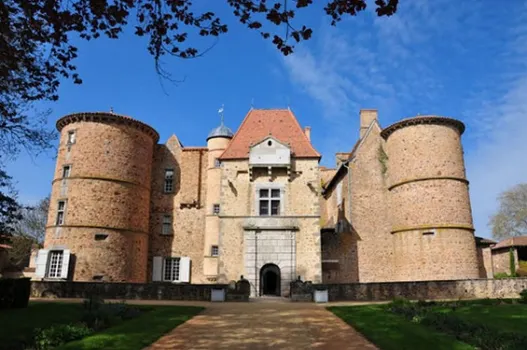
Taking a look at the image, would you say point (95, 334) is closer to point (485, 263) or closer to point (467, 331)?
point (467, 331)

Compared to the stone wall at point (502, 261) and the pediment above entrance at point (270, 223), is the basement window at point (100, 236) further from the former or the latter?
the stone wall at point (502, 261)

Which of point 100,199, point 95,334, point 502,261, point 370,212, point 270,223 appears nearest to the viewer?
point 95,334

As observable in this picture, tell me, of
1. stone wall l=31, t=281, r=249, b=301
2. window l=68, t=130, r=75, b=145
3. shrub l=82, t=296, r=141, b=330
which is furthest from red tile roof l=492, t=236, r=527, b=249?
window l=68, t=130, r=75, b=145

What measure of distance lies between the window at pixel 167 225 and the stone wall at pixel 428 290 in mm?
12620

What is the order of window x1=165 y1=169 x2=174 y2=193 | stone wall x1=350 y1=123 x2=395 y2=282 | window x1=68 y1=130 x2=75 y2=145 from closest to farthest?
1. window x1=68 y1=130 x2=75 y2=145
2. stone wall x1=350 y1=123 x2=395 y2=282
3. window x1=165 y1=169 x2=174 y2=193

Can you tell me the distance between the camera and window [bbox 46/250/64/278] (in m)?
23.8

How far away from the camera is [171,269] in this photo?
93.8ft

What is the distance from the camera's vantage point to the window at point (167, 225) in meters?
29.3

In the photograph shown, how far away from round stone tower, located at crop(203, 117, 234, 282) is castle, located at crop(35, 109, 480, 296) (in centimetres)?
9

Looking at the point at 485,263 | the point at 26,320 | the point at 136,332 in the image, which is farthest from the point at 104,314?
the point at 485,263

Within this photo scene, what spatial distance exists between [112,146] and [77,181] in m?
2.82

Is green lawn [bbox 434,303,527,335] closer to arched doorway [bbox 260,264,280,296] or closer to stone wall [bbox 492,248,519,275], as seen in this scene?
arched doorway [bbox 260,264,280,296]

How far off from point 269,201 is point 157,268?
368 inches

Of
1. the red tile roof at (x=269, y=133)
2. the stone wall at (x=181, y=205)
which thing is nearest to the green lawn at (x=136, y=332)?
the red tile roof at (x=269, y=133)
